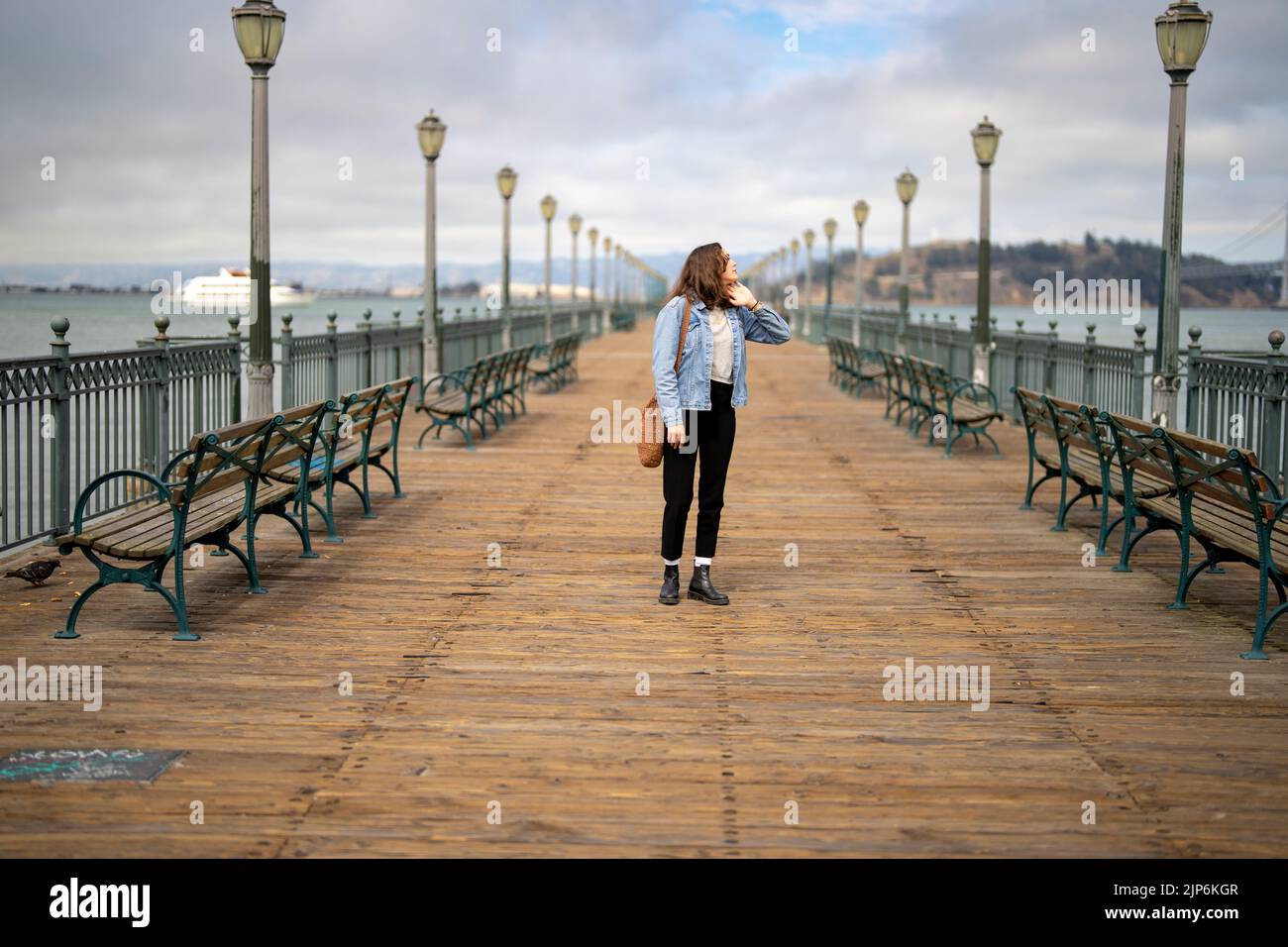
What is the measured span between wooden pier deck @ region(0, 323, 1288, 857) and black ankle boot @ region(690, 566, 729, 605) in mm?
82

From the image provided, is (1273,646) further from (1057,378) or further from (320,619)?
(1057,378)

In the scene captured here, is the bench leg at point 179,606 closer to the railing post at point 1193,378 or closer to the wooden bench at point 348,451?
the wooden bench at point 348,451

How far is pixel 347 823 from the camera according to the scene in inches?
185

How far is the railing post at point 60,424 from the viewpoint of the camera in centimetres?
923

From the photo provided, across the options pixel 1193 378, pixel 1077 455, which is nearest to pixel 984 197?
pixel 1193 378

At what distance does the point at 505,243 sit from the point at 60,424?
28798mm

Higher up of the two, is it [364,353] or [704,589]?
[364,353]

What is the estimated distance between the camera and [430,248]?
24.8 metres

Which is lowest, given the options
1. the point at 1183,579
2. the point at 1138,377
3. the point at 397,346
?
the point at 1183,579

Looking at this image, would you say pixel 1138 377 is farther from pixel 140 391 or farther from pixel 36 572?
pixel 36 572

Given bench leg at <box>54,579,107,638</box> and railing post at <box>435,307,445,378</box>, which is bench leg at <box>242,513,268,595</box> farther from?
railing post at <box>435,307,445,378</box>

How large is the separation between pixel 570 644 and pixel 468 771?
202 cm

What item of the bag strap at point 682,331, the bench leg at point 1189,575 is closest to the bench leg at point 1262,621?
the bench leg at point 1189,575

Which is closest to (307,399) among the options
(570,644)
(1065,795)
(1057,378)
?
(1057,378)
